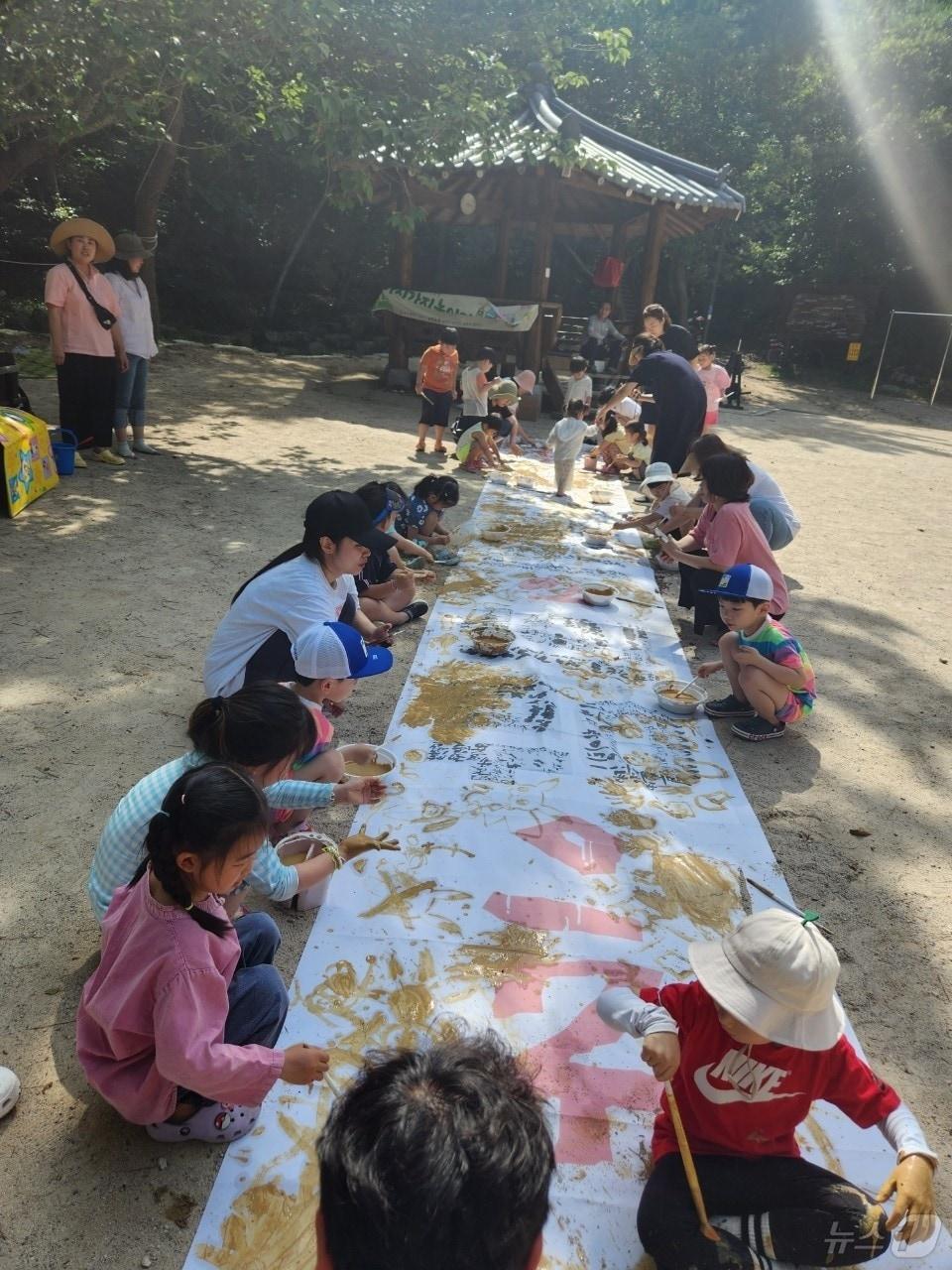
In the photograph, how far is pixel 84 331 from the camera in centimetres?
609

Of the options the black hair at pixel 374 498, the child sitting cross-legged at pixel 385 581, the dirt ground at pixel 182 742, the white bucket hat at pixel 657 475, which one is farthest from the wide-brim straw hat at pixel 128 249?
the white bucket hat at pixel 657 475

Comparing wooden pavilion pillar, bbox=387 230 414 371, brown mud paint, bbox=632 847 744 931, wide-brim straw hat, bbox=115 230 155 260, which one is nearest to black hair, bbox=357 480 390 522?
brown mud paint, bbox=632 847 744 931

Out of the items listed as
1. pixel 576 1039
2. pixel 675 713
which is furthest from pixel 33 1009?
pixel 675 713

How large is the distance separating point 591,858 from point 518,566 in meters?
2.96

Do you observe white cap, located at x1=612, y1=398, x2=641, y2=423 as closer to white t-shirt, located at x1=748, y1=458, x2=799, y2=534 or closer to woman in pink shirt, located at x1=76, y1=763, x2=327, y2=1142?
white t-shirt, located at x1=748, y1=458, x2=799, y2=534

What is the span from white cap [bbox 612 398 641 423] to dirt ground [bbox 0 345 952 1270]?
1.82 meters

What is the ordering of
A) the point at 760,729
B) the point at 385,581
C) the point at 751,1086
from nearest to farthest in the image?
1. the point at 751,1086
2. the point at 760,729
3. the point at 385,581

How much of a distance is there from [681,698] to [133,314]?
5.00 m

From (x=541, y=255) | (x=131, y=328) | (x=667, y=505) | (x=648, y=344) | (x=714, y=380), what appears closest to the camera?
(x=667, y=505)

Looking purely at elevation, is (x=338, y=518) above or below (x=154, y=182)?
below

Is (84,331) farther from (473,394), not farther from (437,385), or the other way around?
(473,394)

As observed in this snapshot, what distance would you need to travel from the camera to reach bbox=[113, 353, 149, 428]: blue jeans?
655 centimetres

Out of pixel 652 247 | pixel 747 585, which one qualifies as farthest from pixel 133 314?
pixel 652 247

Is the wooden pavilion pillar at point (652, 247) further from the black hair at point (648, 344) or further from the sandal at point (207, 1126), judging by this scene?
the sandal at point (207, 1126)
